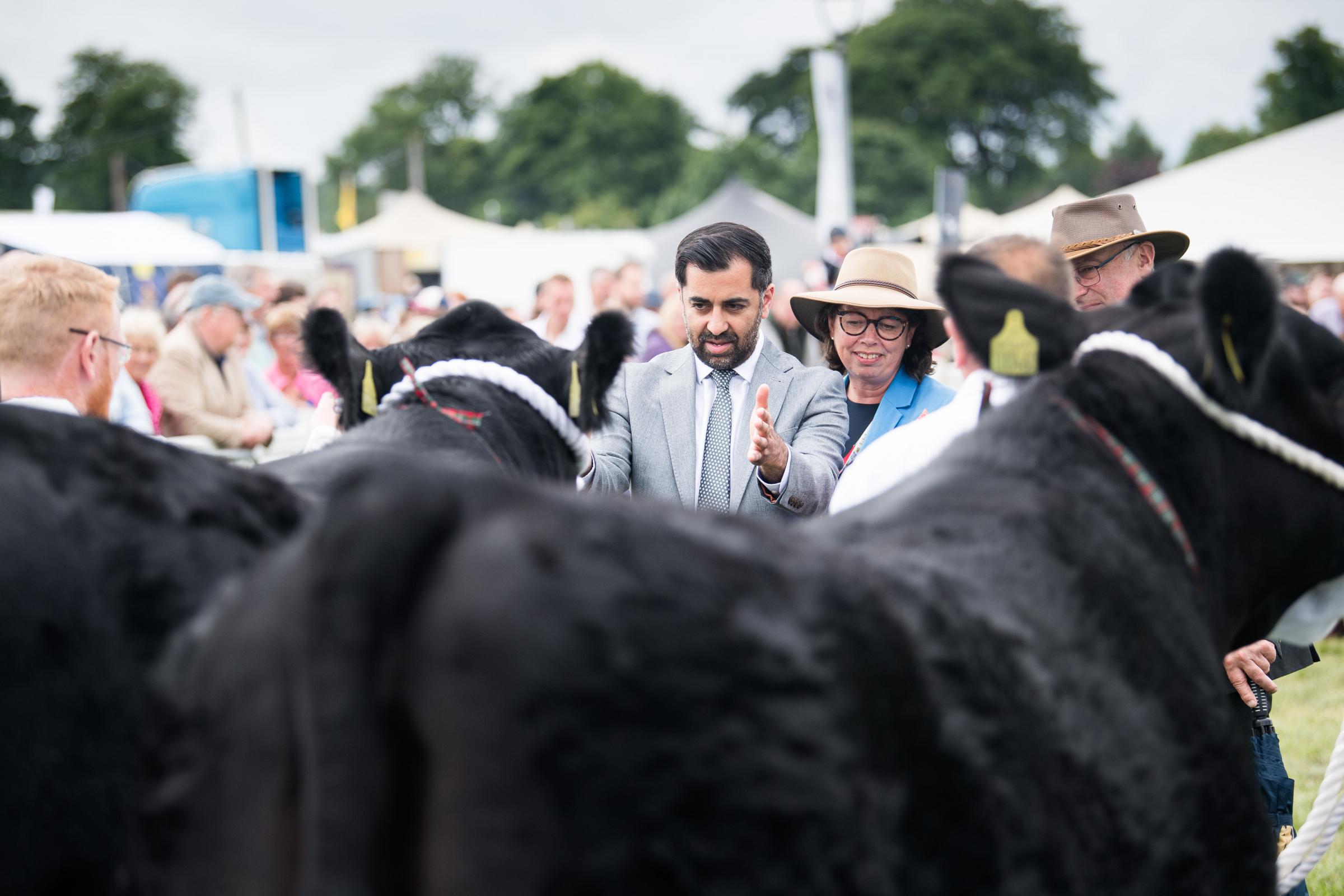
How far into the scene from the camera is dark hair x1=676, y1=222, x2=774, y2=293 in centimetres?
414

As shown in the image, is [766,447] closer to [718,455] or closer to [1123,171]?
[718,455]

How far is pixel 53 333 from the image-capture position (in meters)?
3.25

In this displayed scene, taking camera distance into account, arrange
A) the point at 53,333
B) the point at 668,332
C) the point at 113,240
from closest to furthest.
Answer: the point at 53,333
the point at 668,332
the point at 113,240

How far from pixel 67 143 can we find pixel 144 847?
83.8m

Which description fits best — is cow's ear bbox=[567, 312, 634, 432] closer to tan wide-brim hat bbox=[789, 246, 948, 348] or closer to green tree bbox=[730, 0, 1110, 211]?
tan wide-brim hat bbox=[789, 246, 948, 348]

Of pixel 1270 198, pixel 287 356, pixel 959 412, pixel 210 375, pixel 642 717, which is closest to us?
pixel 642 717

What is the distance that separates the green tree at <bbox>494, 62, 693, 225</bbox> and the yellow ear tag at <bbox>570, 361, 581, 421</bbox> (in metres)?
68.7

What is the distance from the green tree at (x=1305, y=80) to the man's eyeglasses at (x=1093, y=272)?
69.4 meters

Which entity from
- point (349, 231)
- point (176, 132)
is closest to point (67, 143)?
point (176, 132)

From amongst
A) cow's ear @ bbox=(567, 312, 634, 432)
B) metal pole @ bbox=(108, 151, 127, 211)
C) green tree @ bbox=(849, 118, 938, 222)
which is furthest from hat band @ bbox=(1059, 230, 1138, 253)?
metal pole @ bbox=(108, 151, 127, 211)

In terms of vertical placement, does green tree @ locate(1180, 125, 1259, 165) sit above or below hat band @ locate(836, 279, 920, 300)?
above

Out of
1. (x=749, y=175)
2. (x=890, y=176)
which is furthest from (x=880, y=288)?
(x=749, y=175)

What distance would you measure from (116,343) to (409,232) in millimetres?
36780

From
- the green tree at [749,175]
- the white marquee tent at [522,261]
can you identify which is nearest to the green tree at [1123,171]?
the green tree at [749,175]
